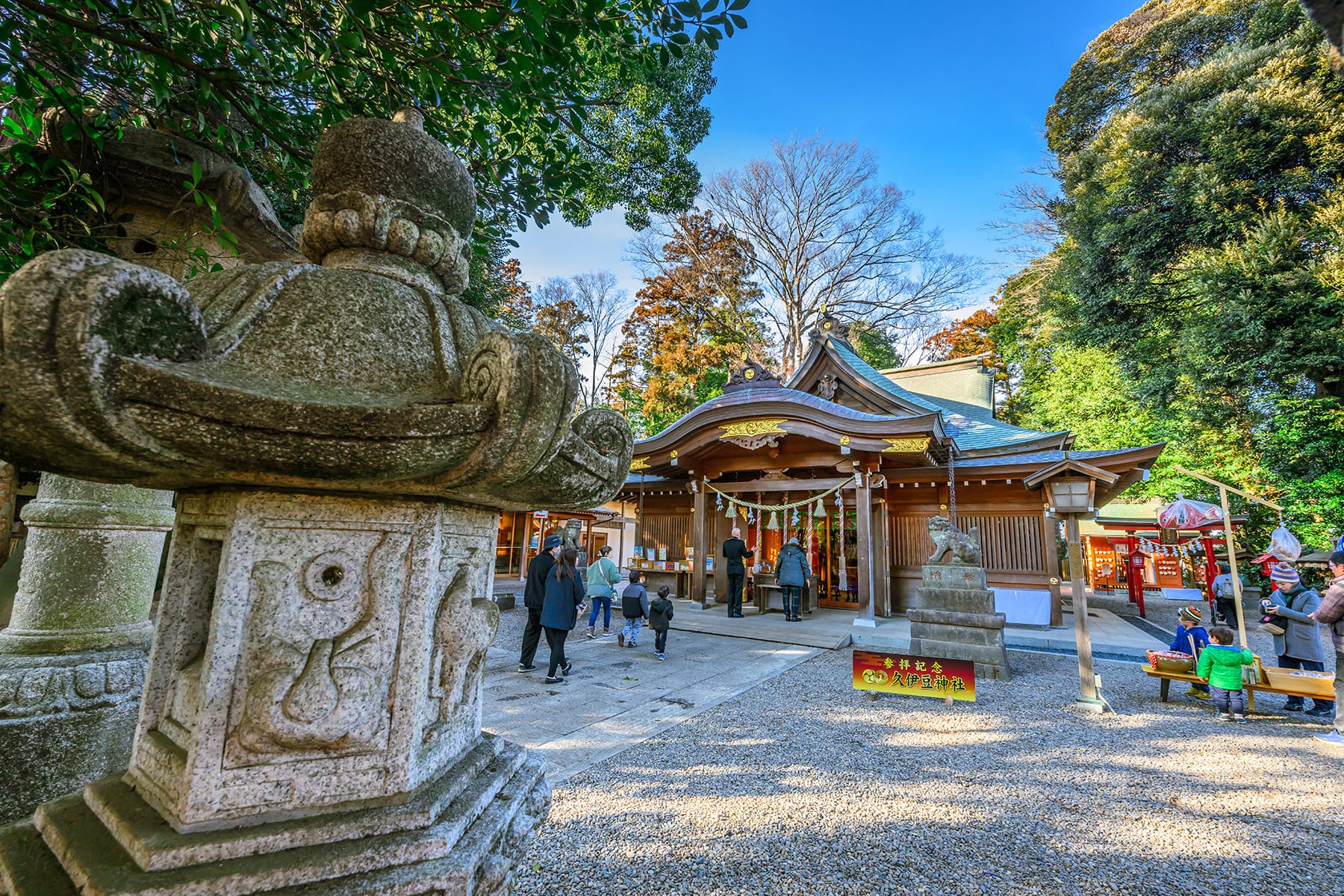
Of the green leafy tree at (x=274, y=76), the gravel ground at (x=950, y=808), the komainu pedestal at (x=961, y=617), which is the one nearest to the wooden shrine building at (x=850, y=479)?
the komainu pedestal at (x=961, y=617)

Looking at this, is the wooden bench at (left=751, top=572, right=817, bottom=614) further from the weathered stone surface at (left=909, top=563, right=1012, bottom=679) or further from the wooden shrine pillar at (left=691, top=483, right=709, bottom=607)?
the weathered stone surface at (left=909, top=563, right=1012, bottom=679)

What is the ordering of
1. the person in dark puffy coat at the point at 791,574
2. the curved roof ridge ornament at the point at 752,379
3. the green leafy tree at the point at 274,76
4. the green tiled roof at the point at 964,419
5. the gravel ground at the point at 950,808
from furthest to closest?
the curved roof ridge ornament at the point at 752,379, the green tiled roof at the point at 964,419, the person in dark puffy coat at the point at 791,574, the gravel ground at the point at 950,808, the green leafy tree at the point at 274,76

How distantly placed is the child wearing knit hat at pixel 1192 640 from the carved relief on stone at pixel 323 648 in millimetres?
7430

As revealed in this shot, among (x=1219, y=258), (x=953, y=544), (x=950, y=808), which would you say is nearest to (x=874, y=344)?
(x=1219, y=258)

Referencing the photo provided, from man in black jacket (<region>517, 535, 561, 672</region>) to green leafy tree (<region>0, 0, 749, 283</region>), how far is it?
376 centimetres

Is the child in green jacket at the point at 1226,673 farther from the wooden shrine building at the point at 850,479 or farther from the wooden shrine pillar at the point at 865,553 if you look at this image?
the wooden shrine pillar at the point at 865,553

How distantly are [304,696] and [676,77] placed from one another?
38.5ft

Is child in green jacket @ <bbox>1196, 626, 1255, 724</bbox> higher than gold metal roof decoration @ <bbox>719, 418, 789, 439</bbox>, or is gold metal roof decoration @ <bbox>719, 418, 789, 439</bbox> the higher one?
gold metal roof decoration @ <bbox>719, 418, 789, 439</bbox>

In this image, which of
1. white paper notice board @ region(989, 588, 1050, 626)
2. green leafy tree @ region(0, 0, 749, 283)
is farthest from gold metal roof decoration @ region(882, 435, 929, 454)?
green leafy tree @ region(0, 0, 749, 283)

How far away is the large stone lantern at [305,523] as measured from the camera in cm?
109

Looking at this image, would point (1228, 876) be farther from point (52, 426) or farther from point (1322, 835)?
point (52, 426)

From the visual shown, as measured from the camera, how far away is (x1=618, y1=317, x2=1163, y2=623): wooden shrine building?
9680mm

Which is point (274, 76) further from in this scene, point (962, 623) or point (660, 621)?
point (962, 623)

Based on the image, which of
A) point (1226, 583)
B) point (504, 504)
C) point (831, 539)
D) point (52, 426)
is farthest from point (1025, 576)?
point (52, 426)
